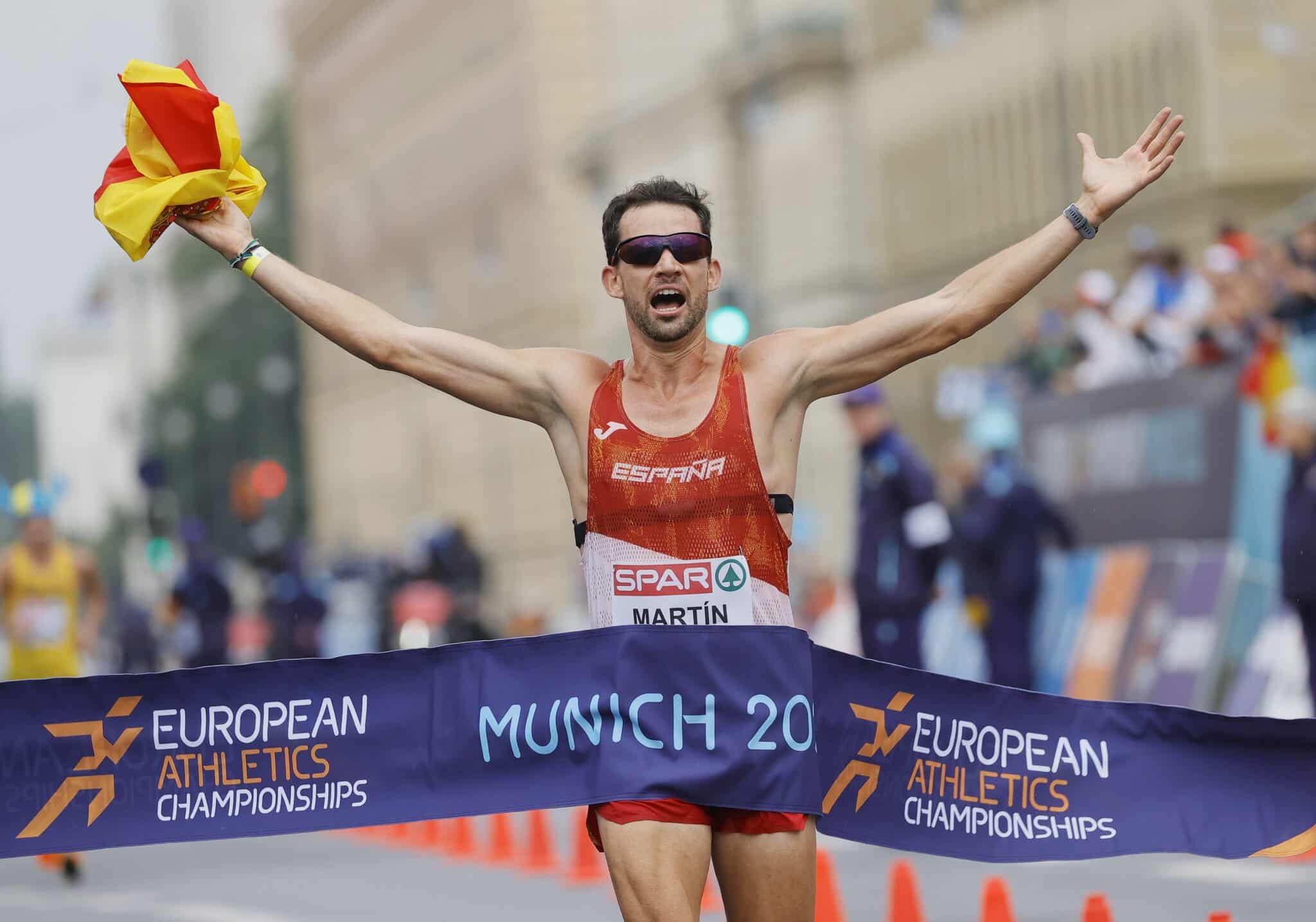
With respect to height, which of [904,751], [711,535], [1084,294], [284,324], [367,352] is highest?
[284,324]

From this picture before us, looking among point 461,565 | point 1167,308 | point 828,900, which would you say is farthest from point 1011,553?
point 461,565

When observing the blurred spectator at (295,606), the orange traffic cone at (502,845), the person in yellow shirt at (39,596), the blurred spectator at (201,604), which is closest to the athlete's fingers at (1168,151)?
the orange traffic cone at (502,845)

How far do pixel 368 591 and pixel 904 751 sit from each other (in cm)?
3444

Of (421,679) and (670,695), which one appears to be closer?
(670,695)

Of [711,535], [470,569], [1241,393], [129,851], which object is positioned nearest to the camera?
[711,535]

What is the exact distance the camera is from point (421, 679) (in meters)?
6.91

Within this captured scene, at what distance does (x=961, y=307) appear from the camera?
652cm

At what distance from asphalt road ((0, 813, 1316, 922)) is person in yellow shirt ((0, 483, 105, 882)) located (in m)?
1.27

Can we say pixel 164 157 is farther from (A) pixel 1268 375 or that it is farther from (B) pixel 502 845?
(A) pixel 1268 375

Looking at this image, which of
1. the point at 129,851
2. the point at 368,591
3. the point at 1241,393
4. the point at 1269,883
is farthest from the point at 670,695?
the point at 368,591

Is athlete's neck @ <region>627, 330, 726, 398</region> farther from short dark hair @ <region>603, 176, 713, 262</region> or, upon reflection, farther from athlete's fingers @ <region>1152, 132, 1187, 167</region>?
athlete's fingers @ <region>1152, 132, 1187, 167</region>

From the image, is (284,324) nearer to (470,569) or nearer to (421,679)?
(470,569)

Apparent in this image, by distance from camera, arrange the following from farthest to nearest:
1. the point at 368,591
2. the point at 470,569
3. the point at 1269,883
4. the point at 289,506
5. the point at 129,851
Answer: the point at 289,506, the point at 368,591, the point at 470,569, the point at 129,851, the point at 1269,883

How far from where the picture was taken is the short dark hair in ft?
21.4
